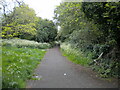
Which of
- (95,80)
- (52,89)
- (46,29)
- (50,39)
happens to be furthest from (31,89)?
(50,39)

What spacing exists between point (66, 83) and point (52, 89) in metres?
0.70

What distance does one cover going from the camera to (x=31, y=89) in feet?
11.5

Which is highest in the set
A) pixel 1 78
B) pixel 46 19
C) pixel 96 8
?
pixel 46 19

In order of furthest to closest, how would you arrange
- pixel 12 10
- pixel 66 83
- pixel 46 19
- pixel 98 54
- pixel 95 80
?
pixel 46 19 → pixel 98 54 → pixel 12 10 → pixel 95 80 → pixel 66 83

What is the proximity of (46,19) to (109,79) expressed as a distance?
2251 cm

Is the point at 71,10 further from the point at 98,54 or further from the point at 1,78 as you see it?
the point at 1,78

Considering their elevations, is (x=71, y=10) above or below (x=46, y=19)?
below

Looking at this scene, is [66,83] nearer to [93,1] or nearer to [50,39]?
[93,1]

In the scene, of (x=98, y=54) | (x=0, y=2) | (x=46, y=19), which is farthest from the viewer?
(x=46, y=19)

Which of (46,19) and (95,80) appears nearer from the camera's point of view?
(95,80)

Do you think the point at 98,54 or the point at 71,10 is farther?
the point at 98,54

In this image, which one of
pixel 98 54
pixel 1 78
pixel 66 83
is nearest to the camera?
pixel 1 78

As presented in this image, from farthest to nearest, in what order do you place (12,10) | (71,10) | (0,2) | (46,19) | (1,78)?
(46,19), (71,10), (12,10), (0,2), (1,78)

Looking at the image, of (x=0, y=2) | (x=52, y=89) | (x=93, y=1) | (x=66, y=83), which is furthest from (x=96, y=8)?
(x=0, y=2)
